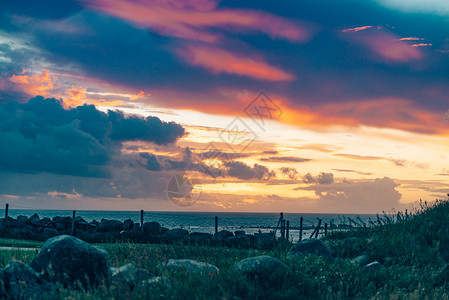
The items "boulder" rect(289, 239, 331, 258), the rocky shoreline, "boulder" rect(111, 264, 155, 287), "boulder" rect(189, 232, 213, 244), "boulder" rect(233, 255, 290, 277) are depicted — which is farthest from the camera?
the rocky shoreline

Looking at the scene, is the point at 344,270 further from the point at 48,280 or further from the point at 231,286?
the point at 48,280

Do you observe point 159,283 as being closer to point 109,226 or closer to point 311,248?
point 311,248

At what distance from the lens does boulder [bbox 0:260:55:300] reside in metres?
8.38

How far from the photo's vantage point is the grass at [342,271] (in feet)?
28.0

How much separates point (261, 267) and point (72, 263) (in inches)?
174

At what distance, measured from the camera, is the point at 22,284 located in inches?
337

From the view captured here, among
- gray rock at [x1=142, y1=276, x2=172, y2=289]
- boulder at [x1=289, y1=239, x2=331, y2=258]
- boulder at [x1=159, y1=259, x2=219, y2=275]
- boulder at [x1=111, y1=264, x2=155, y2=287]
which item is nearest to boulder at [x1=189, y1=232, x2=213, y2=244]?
boulder at [x1=289, y1=239, x2=331, y2=258]

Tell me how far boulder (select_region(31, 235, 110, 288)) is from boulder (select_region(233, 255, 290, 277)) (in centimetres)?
331

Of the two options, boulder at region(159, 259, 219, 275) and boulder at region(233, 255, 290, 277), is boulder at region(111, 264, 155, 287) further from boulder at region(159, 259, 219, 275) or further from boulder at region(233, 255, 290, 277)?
boulder at region(233, 255, 290, 277)

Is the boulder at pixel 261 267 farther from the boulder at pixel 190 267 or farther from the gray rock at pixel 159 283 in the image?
the gray rock at pixel 159 283

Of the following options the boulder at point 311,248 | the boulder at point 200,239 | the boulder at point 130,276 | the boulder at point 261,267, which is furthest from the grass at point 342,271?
the boulder at point 200,239

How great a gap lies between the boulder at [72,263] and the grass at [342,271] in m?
0.63

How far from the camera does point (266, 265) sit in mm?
10906

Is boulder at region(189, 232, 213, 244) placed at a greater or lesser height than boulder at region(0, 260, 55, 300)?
lesser
